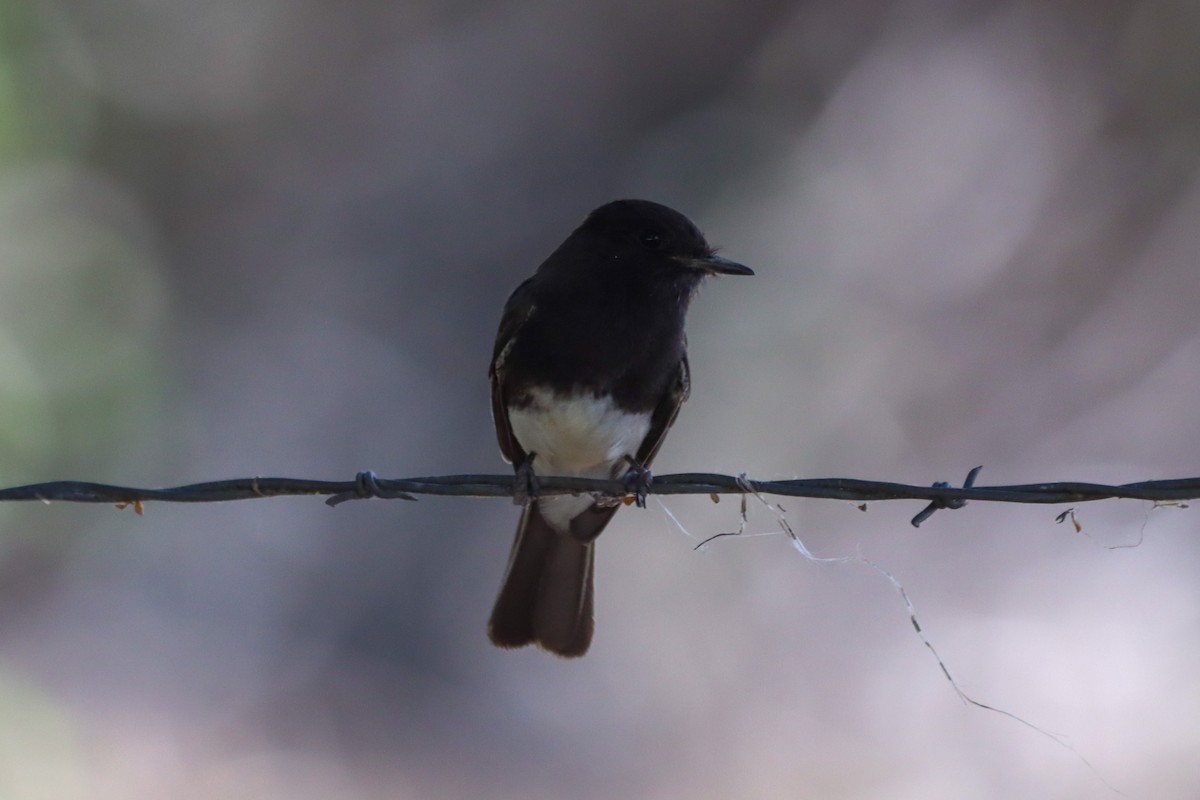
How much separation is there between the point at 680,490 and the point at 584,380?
1348mm

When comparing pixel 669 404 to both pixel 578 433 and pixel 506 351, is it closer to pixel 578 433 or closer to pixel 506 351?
pixel 578 433

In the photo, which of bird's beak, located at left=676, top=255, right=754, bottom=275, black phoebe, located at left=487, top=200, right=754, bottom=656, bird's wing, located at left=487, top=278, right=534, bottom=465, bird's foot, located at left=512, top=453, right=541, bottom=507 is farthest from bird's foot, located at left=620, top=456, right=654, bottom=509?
bird's beak, located at left=676, top=255, right=754, bottom=275

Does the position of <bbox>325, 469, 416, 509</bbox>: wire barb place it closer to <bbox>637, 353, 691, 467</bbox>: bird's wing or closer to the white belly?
the white belly

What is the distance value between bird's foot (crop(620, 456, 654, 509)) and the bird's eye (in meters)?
0.77

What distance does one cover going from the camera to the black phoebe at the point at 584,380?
4.56m

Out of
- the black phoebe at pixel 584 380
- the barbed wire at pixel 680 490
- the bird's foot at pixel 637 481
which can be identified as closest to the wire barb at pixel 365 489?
the barbed wire at pixel 680 490

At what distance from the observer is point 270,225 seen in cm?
1112

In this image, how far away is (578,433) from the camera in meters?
4.61

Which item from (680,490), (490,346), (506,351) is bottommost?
(680,490)

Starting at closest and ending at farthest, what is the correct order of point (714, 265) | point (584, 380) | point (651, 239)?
point (584, 380) → point (714, 265) → point (651, 239)

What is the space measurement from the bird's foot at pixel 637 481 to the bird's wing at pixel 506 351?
449mm

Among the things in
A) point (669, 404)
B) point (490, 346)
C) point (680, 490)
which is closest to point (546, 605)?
point (669, 404)

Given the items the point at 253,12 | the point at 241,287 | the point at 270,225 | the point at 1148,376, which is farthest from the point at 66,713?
the point at 253,12

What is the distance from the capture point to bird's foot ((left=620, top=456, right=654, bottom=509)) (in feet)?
12.9
